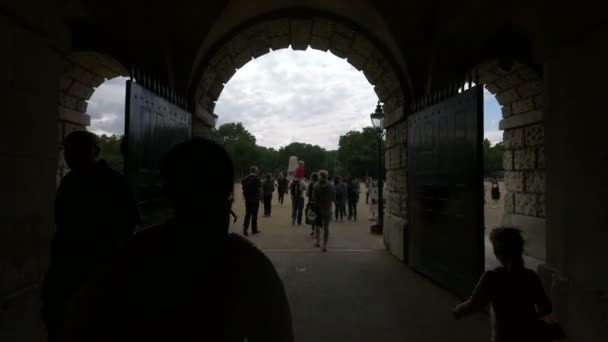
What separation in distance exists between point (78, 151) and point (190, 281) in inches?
68.1

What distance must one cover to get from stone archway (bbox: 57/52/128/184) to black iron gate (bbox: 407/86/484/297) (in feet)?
17.5

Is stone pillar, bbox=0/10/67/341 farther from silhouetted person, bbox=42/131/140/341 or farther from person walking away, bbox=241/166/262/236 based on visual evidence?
person walking away, bbox=241/166/262/236

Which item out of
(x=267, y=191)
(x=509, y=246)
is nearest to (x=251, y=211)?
(x=267, y=191)

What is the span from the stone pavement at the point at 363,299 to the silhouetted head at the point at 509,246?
158 centimetres

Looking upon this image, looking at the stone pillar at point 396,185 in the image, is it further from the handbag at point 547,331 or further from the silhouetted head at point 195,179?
the silhouetted head at point 195,179

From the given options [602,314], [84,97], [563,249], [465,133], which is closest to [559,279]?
[563,249]

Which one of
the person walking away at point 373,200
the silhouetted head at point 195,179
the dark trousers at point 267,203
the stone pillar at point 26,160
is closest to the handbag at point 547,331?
the silhouetted head at point 195,179

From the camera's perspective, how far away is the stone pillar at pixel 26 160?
245 centimetres

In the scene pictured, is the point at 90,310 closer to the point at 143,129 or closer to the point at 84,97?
the point at 143,129

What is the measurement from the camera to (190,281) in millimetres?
971

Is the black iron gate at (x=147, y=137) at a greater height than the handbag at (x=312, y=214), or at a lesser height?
greater

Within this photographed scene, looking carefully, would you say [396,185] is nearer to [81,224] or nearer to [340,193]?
[81,224]

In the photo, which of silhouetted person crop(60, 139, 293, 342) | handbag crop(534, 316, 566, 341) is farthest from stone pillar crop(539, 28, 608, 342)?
silhouetted person crop(60, 139, 293, 342)

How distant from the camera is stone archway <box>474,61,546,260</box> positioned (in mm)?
6465
